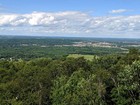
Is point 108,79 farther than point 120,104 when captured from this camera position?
Yes

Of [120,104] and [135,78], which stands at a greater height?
[135,78]

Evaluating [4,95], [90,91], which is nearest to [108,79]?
[90,91]

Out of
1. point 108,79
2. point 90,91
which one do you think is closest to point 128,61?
point 108,79

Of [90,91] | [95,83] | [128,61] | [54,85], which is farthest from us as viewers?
[128,61]

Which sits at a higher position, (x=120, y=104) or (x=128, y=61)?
(x=128, y=61)

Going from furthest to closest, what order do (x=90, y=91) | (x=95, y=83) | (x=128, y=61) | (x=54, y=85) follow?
1. (x=128, y=61)
2. (x=54, y=85)
3. (x=95, y=83)
4. (x=90, y=91)

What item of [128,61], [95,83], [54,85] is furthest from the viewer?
[128,61]

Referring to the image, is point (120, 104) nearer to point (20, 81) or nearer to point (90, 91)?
point (90, 91)

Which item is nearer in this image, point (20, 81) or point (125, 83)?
point (125, 83)

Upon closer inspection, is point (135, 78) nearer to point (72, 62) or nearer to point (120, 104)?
point (120, 104)
